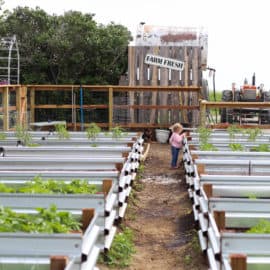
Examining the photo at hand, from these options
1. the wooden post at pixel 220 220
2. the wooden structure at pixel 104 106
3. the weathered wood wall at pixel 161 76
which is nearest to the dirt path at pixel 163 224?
the wooden post at pixel 220 220

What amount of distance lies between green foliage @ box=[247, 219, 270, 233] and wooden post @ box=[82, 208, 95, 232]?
1329 millimetres

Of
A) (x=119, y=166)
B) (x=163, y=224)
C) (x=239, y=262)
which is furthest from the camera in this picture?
(x=163, y=224)

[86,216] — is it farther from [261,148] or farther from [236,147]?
[261,148]

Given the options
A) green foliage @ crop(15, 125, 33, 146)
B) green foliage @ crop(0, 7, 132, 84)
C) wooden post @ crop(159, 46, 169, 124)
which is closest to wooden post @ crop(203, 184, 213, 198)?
green foliage @ crop(15, 125, 33, 146)

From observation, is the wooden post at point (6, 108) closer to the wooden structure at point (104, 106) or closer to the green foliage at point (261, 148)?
the wooden structure at point (104, 106)

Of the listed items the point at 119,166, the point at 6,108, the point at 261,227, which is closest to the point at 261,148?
the point at 119,166

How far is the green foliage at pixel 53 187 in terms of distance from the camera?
19.6ft

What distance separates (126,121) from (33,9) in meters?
8.10

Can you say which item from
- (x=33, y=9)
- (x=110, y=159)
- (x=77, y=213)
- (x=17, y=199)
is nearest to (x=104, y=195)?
(x=77, y=213)

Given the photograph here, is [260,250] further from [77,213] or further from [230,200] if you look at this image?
[77,213]

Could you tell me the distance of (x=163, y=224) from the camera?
8508 mm

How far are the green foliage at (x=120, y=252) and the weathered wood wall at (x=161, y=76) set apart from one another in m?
12.3

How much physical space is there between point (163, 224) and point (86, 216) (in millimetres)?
3642

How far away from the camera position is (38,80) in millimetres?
23438
